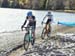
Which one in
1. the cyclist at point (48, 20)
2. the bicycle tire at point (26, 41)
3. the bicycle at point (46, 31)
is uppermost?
the cyclist at point (48, 20)

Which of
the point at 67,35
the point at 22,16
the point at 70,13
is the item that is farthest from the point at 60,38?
the point at 22,16

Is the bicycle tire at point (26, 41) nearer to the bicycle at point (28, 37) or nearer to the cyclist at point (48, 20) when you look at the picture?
the bicycle at point (28, 37)

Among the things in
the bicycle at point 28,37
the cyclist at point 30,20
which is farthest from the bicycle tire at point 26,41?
the cyclist at point 30,20

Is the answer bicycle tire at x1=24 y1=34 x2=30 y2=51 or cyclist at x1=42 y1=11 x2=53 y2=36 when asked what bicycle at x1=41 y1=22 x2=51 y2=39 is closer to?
cyclist at x1=42 y1=11 x2=53 y2=36

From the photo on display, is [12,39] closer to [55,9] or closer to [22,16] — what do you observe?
[22,16]

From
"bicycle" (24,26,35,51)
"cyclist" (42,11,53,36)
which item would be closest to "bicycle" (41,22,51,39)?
"cyclist" (42,11,53,36)

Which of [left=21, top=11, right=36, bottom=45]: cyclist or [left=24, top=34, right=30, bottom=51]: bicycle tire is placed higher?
[left=21, top=11, right=36, bottom=45]: cyclist

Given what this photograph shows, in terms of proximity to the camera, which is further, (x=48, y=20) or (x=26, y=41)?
(x=48, y=20)

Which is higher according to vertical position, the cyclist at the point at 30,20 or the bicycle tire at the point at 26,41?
the cyclist at the point at 30,20

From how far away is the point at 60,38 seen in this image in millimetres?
3248

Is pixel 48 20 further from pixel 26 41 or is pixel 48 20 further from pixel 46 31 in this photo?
pixel 26 41

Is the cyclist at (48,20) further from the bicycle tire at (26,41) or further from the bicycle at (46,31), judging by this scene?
the bicycle tire at (26,41)

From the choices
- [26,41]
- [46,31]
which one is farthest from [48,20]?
[26,41]

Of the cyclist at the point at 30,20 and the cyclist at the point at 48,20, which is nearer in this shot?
the cyclist at the point at 30,20
